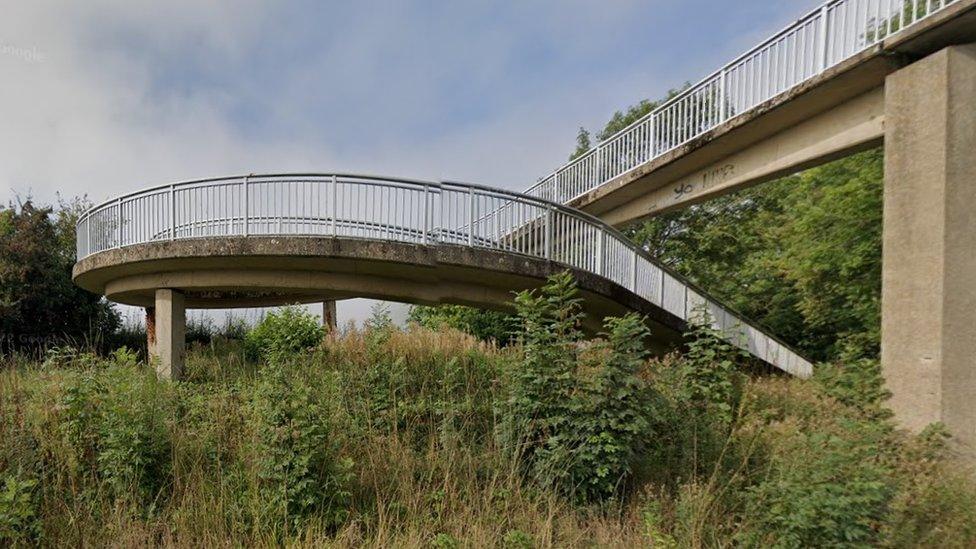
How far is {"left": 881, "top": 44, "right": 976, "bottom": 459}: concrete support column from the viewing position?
6.33 m

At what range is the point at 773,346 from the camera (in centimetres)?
1160

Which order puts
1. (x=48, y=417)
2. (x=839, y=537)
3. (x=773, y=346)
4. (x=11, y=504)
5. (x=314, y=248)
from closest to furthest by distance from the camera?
(x=839, y=537)
(x=11, y=504)
(x=48, y=417)
(x=314, y=248)
(x=773, y=346)

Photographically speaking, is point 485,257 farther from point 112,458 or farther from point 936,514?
point 936,514

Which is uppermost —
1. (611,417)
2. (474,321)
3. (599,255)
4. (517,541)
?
(599,255)

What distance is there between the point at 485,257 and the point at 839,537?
19.6 ft

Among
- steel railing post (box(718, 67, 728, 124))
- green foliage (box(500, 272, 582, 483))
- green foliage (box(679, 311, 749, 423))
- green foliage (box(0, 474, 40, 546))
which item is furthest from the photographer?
steel railing post (box(718, 67, 728, 124))

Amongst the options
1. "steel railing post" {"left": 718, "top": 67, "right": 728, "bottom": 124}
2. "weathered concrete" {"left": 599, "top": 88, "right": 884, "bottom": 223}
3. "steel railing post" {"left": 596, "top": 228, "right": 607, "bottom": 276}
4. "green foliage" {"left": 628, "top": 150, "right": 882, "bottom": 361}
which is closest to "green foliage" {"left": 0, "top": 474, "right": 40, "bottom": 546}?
"steel railing post" {"left": 596, "top": 228, "right": 607, "bottom": 276}

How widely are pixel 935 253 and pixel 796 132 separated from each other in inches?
142

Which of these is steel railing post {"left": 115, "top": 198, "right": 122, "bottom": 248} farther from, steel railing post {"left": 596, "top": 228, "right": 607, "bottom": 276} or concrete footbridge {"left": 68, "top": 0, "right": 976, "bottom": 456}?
steel railing post {"left": 596, "top": 228, "right": 607, "bottom": 276}

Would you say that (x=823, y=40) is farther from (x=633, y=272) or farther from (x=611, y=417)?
(x=611, y=417)

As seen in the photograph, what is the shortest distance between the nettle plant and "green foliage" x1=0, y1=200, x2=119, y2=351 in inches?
611

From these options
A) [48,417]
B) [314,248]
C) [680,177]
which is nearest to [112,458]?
[48,417]

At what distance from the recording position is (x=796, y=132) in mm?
9164

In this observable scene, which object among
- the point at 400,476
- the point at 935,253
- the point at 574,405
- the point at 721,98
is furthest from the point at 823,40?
the point at 400,476
